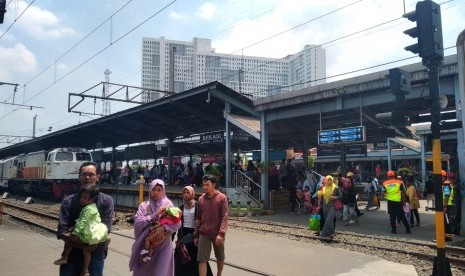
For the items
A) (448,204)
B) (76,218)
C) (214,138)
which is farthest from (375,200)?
(76,218)

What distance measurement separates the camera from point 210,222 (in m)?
5.87

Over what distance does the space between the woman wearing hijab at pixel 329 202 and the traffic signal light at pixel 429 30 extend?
449 centimetres

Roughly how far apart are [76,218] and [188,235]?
88.1 inches

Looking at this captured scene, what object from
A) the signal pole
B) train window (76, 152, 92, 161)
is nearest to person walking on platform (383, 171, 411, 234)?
the signal pole

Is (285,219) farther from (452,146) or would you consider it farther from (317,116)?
(452,146)

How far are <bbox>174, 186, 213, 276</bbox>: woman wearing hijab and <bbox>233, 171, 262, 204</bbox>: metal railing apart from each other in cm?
1204

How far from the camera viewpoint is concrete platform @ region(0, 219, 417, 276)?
7.25 m

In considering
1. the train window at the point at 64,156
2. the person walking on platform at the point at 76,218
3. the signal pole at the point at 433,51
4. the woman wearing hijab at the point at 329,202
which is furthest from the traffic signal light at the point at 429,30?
the train window at the point at 64,156

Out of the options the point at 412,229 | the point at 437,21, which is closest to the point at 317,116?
the point at 412,229

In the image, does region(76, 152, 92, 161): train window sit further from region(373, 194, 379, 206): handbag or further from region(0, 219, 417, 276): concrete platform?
region(373, 194, 379, 206): handbag

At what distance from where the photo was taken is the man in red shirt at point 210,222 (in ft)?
18.9

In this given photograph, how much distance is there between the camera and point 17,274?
22.9ft

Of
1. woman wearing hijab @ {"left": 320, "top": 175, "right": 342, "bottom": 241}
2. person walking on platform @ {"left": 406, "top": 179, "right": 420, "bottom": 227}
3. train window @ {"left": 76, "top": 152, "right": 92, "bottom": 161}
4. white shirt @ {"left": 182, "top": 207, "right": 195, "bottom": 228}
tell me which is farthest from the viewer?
train window @ {"left": 76, "top": 152, "right": 92, "bottom": 161}

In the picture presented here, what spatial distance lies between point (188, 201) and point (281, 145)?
22638 mm
